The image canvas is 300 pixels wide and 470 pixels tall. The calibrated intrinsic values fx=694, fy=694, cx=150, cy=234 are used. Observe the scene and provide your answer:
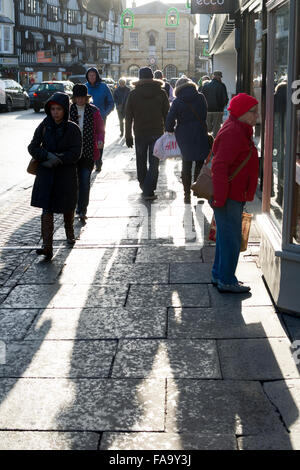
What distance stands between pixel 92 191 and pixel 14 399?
7220 millimetres

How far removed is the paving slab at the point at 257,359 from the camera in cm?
414

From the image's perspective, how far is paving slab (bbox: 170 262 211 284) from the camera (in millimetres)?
6133

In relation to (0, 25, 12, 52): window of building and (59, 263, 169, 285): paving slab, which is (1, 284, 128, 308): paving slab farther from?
(0, 25, 12, 52): window of building

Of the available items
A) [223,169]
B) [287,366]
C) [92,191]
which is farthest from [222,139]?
[92,191]

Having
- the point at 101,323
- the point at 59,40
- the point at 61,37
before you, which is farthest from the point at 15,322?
the point at 61,37

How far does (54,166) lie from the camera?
6.71m

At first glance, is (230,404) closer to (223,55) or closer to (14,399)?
(14,399)

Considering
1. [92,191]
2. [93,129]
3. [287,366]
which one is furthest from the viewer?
[92,191]

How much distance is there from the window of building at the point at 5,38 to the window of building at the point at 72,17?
11.2m

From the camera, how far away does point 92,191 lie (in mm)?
10898

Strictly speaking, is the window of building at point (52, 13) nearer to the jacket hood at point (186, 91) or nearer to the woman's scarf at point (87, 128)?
the jacket hood at point (186, 91)

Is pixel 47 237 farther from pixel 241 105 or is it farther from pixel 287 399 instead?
pixel 287 399
